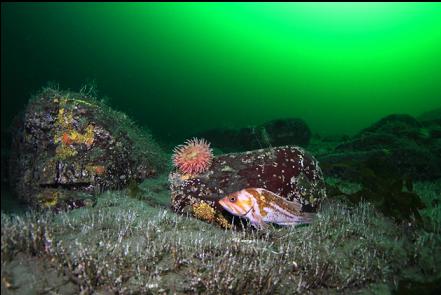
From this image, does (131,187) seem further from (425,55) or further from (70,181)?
(425,55)

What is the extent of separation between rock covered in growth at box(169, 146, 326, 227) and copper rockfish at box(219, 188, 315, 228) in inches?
30.4

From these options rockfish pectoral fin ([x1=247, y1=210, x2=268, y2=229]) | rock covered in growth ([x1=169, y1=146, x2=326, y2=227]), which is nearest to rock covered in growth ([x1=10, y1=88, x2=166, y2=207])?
rock covered in growth ([x1=169, y1=146, x2=326, y2=227])

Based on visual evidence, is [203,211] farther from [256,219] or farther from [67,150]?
[67,150]

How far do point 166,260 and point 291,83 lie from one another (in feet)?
640

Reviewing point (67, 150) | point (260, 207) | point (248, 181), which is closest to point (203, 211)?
point (248, 181)

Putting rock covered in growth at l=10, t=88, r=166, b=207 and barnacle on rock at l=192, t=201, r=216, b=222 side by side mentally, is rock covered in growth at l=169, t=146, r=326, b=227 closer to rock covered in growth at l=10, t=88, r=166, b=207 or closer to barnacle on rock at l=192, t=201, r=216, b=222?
barnacle on rock at l=192, t=201, r=216, b=222

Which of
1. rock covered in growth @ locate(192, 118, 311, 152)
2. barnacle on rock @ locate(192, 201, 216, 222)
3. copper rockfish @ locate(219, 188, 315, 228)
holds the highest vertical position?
rock covered in growth @ locate(192, 118, 311, 152)

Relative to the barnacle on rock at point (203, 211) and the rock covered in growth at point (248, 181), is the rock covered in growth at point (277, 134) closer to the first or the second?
the rock covered in growth at point (248, 181)

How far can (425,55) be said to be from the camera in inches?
5625

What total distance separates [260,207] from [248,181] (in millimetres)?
1019

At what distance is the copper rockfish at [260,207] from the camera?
517 cm

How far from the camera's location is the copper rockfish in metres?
5.17

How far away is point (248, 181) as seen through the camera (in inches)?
242

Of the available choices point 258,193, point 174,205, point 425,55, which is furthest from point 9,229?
point 425,55
